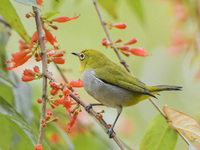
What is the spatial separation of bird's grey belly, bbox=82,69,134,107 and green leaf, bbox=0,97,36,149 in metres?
1.24

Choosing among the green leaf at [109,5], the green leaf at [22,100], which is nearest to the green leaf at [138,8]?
the green leaf at [109,5]

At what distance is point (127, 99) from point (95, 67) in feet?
1.65

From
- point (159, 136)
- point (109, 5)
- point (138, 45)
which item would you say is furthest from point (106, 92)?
point (138, 45)

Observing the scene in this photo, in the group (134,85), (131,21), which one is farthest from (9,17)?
(131,21)

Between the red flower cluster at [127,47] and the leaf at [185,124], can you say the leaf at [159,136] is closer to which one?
the leaf at [185,124]

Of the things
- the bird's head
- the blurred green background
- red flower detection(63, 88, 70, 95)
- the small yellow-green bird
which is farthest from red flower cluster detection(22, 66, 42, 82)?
the blurred green background

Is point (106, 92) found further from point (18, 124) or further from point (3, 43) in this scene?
point (18, 124)

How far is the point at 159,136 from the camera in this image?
9.26 feet

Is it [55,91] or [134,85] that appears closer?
[55,91]

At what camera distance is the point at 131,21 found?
10.5 metres

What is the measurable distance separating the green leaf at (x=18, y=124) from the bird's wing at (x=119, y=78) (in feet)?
4.41

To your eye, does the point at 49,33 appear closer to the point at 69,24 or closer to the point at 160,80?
the point at 69,24

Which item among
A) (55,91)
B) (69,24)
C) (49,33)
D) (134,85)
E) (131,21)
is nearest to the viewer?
(55,91)

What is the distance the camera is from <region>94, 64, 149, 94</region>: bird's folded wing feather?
334 centimetres
